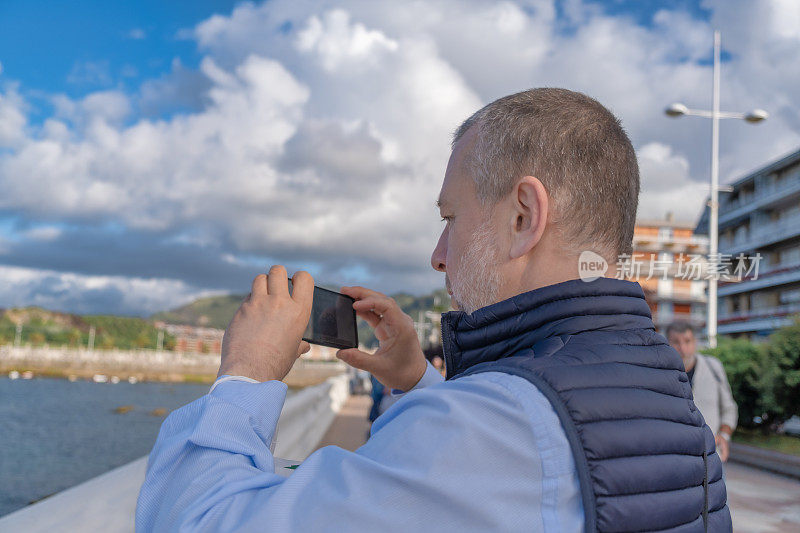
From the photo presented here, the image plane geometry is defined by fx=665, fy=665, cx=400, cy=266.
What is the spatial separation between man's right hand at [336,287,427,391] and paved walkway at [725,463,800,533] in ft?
19.4

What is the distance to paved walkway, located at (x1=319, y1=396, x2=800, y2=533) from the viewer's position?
6.81 metres

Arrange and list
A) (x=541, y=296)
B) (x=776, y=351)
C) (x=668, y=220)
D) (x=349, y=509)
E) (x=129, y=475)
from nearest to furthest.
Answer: (x=349, y=509) → (x=541, y=296) → (x=129, y=475) → (x=776, y=351) → (x=668, y=220)

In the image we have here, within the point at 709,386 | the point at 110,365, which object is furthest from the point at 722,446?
the point at 110,365

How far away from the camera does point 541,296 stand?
1.25m

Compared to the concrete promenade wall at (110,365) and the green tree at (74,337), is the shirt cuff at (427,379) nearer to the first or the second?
the concrete promenade wall at (110,365)

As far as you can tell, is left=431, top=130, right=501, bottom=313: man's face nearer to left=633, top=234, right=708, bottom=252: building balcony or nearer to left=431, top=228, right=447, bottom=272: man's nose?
left=431, top=228, right=447, bottom=272: man's nose

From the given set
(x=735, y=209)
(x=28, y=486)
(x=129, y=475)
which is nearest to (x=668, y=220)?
(x=735, y=209)

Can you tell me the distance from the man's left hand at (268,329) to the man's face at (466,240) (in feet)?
1.06

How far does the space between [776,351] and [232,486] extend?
536 inches

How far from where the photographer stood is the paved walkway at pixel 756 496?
6805 mm

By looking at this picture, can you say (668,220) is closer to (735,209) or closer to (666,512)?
(735,209)

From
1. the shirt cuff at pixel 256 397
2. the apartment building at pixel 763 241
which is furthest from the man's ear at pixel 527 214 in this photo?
the apartment building at pixel 763 241

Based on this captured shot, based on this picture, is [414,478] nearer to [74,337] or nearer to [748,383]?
[748,383]

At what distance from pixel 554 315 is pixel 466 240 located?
269mm
